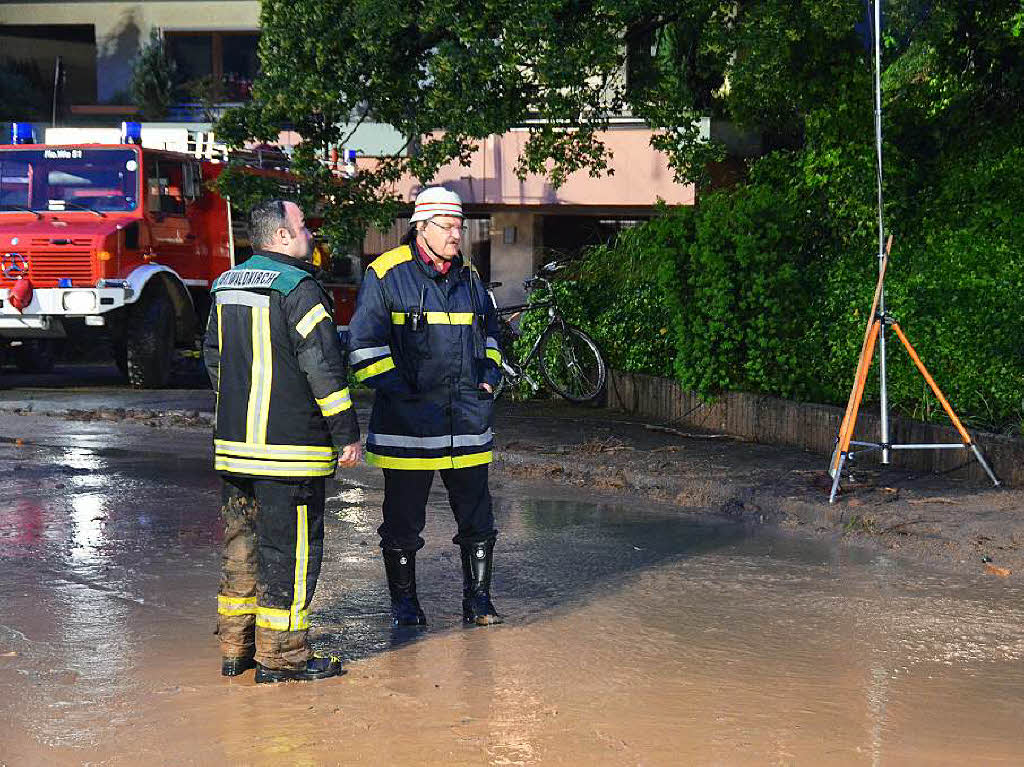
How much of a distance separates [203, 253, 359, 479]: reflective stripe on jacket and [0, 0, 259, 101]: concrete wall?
25.3 meters

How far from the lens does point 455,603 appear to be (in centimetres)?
711

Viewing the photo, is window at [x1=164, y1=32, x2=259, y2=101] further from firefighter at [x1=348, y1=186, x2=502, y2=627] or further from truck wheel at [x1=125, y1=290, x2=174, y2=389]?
firefighter at [x1=348, y1=186, x2=502, y2=627]

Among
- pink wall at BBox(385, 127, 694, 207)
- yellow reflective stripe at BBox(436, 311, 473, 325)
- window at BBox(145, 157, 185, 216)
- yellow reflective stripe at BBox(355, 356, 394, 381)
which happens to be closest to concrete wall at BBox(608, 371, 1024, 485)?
yellow reflective stripe at BBox(436, 311, 473, 325)

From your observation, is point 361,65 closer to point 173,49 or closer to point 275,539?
point 275,539

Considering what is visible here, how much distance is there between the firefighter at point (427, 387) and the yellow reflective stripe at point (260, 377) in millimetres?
704

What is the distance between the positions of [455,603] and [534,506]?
2.81 m

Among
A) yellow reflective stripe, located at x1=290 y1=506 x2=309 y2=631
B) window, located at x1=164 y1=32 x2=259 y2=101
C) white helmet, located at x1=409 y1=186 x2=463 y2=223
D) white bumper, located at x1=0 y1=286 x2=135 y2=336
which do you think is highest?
window, located at x1=164 y1=32 x2=259 y2=101

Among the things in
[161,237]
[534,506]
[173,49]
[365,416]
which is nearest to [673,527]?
[534,506]

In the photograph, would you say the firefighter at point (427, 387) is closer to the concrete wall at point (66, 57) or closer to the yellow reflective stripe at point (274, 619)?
the yellow reflective stripe at point (274, 619)

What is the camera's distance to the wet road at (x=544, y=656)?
502 cm

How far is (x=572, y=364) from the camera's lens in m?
14.7

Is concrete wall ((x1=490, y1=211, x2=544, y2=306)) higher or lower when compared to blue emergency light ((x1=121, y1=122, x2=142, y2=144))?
lower

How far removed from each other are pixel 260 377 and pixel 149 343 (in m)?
11.7

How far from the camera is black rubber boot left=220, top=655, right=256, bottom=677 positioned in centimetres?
588
